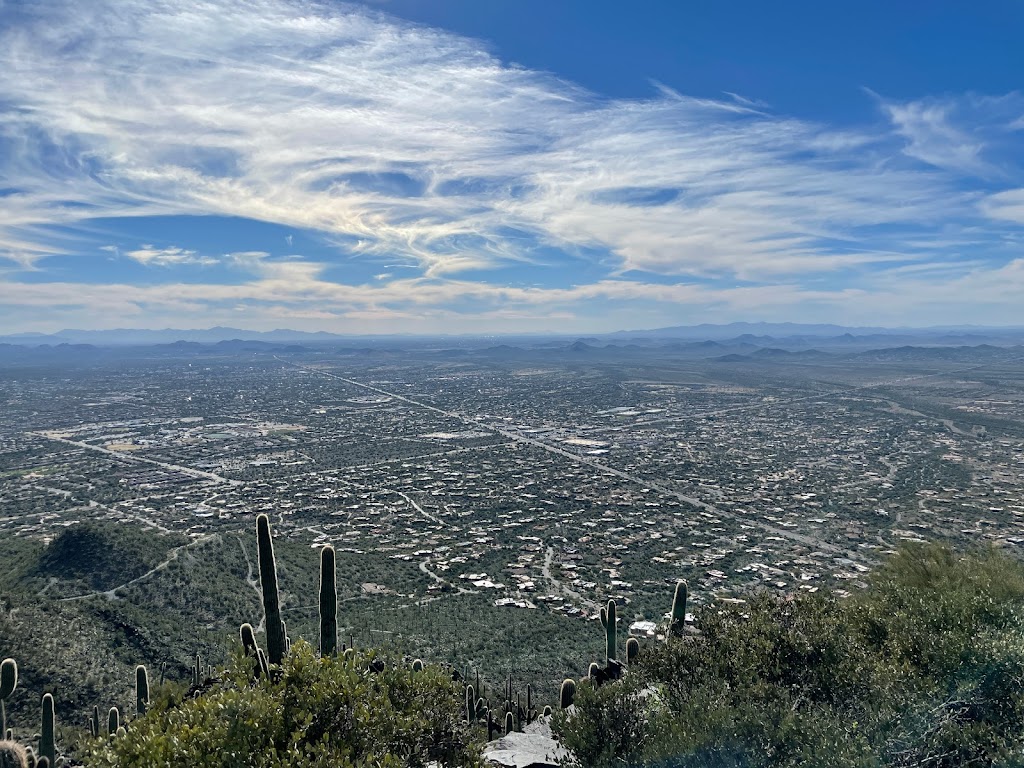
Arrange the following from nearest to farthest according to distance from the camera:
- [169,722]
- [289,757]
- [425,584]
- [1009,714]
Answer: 1. [289,757]
2. [169,722]
3. [1009,714]
4. [425,584]

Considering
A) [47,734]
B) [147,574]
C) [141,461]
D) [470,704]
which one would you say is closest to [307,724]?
[47,734]

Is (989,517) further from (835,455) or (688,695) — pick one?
(688,695)

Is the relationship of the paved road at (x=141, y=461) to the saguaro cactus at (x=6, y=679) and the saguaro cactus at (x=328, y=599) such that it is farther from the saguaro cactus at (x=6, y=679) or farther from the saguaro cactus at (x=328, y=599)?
the saguaro cactus at (x=328, y=599)

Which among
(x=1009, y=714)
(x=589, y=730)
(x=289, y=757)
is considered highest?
(x=289, y=757)

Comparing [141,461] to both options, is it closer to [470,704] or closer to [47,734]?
[47,734]

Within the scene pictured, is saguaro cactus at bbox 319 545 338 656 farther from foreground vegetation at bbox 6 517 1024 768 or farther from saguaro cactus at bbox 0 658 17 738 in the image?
saguaro cactus at bbox 0 658 17 738

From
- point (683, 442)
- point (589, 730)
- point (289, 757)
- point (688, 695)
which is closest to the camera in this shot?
point (289, 757)

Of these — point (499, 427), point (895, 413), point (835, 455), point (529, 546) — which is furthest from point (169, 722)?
point (895, 413)
